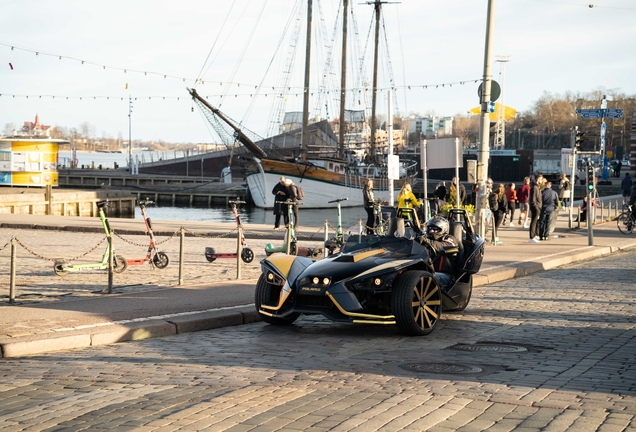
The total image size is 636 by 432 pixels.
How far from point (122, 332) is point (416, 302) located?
3403 mm

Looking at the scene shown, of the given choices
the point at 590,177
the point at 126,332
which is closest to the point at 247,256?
the point at 126,332

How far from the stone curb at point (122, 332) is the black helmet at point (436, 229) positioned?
8.52ft

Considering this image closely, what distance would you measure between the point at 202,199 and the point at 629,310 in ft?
228

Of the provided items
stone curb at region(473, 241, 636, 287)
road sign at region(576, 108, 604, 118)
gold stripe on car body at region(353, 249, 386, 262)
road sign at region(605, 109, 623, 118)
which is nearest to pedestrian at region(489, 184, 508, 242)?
stone curb at region(473, 241, 636, 287)

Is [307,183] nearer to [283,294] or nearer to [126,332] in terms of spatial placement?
[283,294]

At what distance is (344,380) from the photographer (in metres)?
7.89

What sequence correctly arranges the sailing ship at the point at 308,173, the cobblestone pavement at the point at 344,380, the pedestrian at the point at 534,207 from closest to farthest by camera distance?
1. the cobblestone pavement at the point at 344,380
2. the pedestrian at the point at 534,207
3. the sailing ship at the point at 308,173

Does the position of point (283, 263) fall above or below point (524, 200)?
above

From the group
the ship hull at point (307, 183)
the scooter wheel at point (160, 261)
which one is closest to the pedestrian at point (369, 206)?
the scooter wheel at point (160, 261)

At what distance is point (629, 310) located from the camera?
1284 centimetres

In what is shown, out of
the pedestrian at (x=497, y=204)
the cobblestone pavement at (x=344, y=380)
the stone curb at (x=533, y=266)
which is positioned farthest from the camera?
Answer: the pedestrian at (x=497, y=204)

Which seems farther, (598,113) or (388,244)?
(598,113)

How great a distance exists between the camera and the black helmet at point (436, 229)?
39.8ft

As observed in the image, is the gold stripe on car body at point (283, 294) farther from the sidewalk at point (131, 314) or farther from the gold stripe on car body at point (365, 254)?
the sidewalk at point (131, 314)
